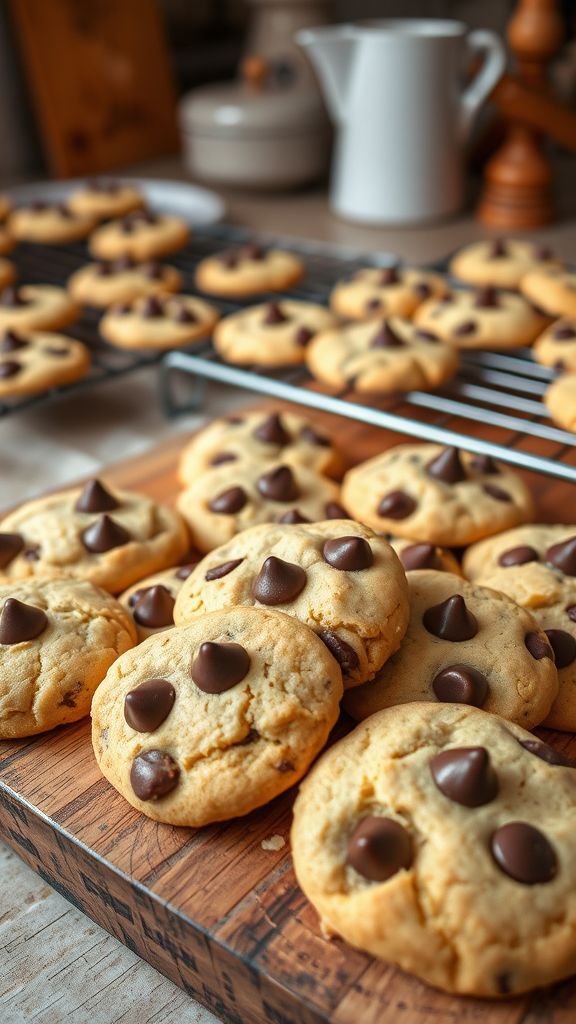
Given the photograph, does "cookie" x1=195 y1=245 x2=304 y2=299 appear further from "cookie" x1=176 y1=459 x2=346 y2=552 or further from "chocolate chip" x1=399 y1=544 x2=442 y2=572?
"chocolate chip" x1=399 y1=544 x2=442 y2=572

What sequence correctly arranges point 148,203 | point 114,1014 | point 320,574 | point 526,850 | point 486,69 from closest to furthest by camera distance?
1. point 526,850
2. point 114,1014
3. point 320,574
4. point 486,69
5. point 148,203

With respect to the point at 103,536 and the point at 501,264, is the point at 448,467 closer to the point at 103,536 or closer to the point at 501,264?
the point at 103,536

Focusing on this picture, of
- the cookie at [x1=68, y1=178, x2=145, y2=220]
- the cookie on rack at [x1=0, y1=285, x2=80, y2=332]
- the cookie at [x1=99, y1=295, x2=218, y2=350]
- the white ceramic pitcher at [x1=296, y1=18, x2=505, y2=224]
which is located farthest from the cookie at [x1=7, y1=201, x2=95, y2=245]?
the white ceramic pitcher at [x1=296, y1=18, x2=505, y2=224]

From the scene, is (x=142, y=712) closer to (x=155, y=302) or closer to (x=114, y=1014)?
(x=114, y=1014)

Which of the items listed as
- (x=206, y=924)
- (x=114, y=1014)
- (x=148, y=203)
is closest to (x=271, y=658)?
(x=206, y=924)

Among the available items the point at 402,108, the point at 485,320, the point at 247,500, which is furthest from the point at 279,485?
the point at 402,108

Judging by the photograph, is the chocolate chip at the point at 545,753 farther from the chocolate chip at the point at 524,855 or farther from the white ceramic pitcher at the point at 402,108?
the white ceramic pitcher at the point at 402,108
